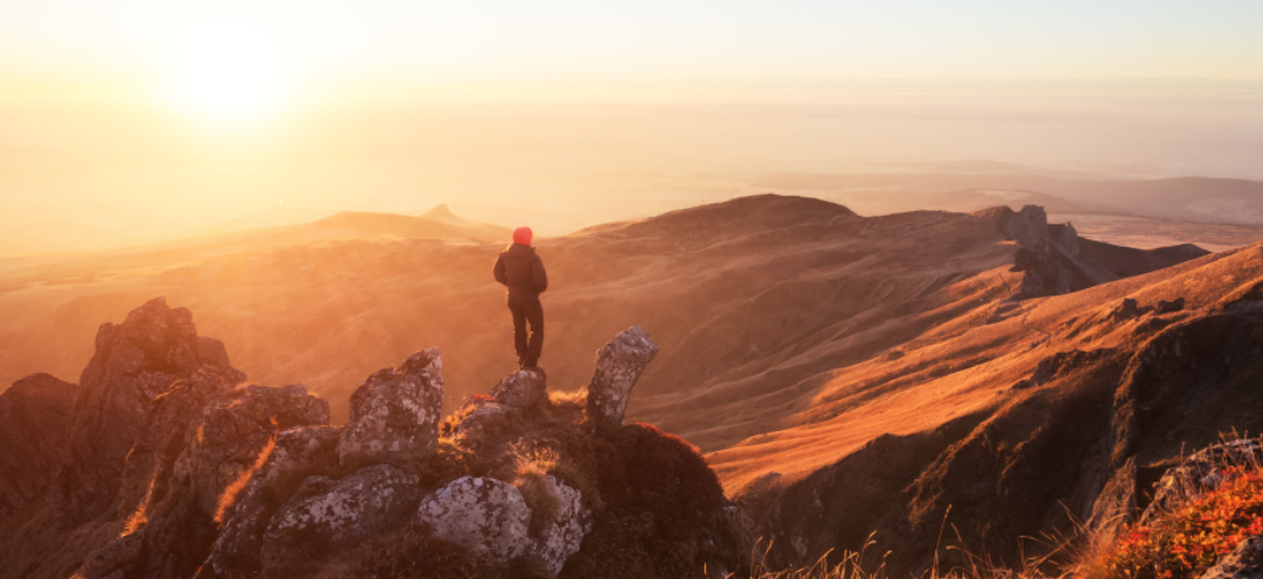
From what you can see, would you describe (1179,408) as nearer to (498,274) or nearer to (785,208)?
(498,274)

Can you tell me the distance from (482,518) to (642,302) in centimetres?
5660

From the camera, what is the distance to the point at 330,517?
891 cm

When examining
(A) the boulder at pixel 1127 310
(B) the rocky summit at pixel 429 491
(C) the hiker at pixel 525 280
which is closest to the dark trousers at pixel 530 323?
(C) the hiker at pixel 525 280

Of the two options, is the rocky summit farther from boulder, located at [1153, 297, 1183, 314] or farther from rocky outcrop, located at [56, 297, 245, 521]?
boulder, located at [1153, 297, 1183, 314]

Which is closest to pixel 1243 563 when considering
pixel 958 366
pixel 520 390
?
pixel 520 390

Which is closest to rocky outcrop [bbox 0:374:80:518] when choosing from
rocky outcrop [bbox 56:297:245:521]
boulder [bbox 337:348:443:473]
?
rocky outcrop [bbox 56:297:245:521]

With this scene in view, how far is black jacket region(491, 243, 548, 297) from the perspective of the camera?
1362 centimetres

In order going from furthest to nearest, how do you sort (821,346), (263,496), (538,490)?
(821,346) < (263,496) < (538,490)

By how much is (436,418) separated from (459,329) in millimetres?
55443

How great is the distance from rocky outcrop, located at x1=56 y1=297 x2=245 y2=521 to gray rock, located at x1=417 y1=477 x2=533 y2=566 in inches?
770

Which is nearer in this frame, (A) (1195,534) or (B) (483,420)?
(A) (1195,534)

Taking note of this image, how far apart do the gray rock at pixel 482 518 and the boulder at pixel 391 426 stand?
1.70 meters

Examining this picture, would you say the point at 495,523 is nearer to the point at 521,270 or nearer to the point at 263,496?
the point at 263,496

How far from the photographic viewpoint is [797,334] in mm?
57562
